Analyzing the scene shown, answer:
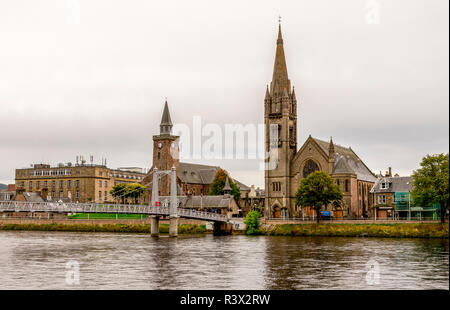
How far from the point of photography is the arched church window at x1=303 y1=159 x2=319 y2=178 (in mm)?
102188

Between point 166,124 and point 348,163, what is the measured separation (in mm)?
49156

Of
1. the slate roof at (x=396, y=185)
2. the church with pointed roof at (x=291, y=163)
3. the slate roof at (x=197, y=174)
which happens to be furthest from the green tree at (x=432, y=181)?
the slate roof at (x=197, y=174)

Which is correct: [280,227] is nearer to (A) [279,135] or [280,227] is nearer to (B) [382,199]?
(B) [382,199]

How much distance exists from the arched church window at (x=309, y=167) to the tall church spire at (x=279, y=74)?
15.3 metres

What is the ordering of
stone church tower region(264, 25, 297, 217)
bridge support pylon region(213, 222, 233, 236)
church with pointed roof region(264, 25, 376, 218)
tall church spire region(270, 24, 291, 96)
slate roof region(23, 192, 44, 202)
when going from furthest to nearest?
slate roof region(23, 192, 44, 202)
tall church spire region(270, 24, 291, 96)
stone church tower region(264, 25, 297, 217)
church with pointed roof region(264, 25, 376, 218)
bridge support pylon region(213, 222, 233, 236)

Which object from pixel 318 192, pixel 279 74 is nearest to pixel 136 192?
pixel 279 74

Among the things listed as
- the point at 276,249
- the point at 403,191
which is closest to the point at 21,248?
the point at 276,249

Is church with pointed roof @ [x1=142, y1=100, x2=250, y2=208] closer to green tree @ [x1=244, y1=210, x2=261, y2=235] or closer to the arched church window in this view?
the arched church window

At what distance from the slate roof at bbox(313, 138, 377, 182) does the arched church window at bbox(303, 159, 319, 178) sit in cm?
352

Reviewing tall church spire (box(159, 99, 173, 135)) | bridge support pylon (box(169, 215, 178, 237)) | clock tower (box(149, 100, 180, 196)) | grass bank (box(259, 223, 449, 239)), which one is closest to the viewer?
grass bank (box(259, 223, 449, 239))

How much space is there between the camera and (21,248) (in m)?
55.6

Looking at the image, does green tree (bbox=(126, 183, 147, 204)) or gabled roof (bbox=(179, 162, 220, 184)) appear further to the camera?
gabled roof (bbox=(179, 162, 220, 184))

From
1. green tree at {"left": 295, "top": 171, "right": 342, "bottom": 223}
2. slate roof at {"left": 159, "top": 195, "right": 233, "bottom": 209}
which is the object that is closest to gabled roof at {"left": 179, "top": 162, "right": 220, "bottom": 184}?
slate roof at {"left": 159, "top": 195, "right": 233, "bottom": 209}

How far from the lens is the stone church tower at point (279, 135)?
10369 cm
